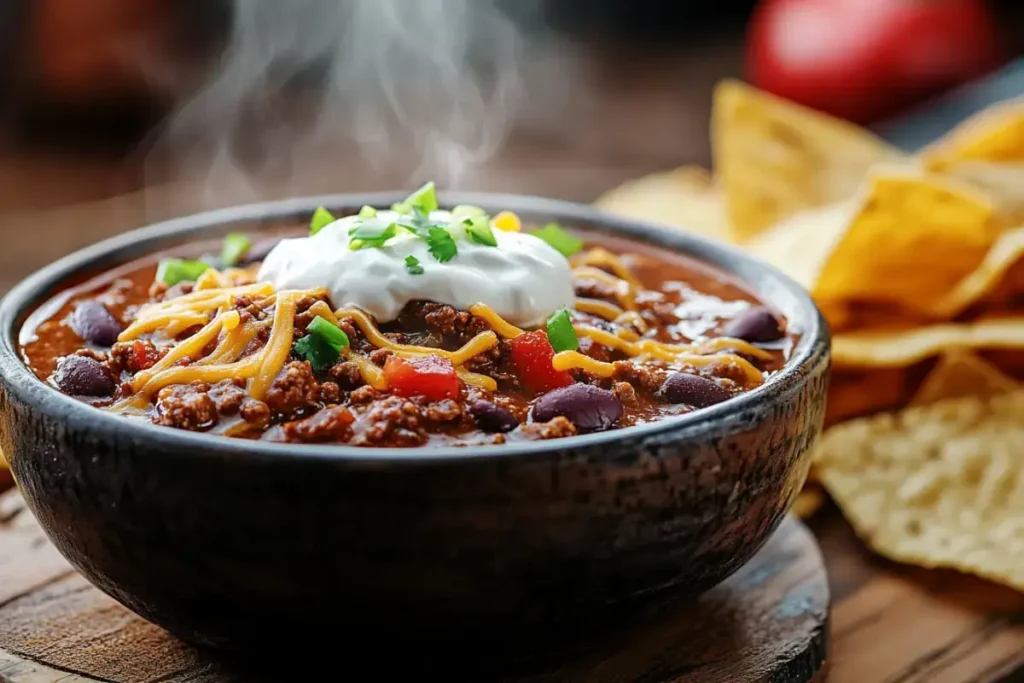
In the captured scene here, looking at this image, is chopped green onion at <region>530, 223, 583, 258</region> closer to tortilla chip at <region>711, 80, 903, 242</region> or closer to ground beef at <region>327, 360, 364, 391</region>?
ground beef at <region>327, 360, 364, 391</region>

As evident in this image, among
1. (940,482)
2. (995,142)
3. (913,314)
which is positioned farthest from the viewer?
(995,142)

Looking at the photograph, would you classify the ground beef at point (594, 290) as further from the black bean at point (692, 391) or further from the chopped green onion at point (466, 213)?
the black bean at point (692, 391)

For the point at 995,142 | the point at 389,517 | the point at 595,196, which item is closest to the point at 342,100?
the point at 595,196

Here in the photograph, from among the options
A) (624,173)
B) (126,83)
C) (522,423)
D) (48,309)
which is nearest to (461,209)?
(522,423)

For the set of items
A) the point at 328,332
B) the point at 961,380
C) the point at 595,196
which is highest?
the point at 328,332

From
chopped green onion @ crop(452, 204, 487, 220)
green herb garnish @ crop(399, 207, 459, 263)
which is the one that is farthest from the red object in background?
green herb garnish @ crop(399, 207, 459, 263)

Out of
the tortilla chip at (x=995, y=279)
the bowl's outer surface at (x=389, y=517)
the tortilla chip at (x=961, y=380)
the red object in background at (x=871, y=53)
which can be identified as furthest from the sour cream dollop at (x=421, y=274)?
the red object in background at (x=871, y=53)

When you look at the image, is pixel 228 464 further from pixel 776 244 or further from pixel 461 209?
pixel 776 244

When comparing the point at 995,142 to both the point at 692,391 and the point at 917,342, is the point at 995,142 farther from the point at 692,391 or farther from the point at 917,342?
the point at 692,391
